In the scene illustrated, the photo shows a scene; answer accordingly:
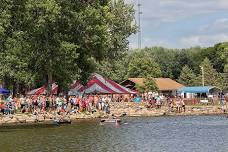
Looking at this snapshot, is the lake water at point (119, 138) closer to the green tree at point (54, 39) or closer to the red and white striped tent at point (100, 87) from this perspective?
the green tree at point (54, 39)

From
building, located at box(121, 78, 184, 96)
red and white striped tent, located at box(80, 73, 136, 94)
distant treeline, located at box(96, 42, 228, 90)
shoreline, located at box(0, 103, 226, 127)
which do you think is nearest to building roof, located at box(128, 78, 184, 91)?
building, located at box(121, 78, 184, 96)

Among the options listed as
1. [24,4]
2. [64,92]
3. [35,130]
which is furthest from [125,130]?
[64,92]

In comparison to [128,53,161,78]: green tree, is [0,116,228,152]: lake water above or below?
below

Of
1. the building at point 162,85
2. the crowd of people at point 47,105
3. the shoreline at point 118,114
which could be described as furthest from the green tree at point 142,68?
the crowd of people at point 47,105

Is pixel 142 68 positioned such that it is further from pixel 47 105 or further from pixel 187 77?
pixel 47 105

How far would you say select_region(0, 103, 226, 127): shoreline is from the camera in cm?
5572

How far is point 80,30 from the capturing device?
67.9 meters

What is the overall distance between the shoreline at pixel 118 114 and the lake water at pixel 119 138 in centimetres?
486

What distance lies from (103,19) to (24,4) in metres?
11.4

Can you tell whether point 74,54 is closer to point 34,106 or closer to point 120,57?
point 34,106

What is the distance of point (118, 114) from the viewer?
218 ft

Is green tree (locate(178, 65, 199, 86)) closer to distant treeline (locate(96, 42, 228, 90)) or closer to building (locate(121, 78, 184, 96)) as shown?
distant treeline (locate(96, 42, 228, 90))

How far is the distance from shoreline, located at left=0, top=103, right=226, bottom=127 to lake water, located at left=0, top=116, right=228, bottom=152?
4861 mm

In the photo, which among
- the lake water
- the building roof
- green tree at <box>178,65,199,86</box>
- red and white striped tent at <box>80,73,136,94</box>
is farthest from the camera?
green tree at <box>178,65,199,86</box>
